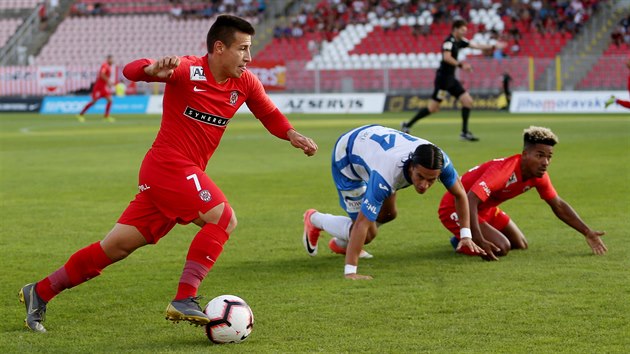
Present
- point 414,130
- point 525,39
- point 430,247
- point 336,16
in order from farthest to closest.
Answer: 1. point 336,16
2. point 525,39
3. point 414,130
4. point 430,247

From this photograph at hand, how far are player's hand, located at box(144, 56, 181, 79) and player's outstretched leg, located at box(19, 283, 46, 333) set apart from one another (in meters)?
1.76

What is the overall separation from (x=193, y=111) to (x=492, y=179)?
3.77 metres

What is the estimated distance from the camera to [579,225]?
960cm

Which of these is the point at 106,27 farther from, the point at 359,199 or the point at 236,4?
the point at 359,199

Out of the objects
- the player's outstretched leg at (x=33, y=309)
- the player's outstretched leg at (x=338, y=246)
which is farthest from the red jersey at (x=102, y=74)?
the player's outstretched leg at (x=33, y=309)

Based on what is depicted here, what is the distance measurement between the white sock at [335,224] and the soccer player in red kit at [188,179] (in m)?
3.11

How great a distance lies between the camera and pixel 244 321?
251 inches

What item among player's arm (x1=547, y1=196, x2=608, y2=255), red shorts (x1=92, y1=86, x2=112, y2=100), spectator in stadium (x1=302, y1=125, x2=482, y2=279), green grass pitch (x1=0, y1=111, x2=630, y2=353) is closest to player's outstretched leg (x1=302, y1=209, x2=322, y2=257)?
spectator in stadium (x1=302, y1=125, x2=482, y2=279)

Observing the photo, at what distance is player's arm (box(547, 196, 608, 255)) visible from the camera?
9430mm

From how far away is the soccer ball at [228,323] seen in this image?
631cm

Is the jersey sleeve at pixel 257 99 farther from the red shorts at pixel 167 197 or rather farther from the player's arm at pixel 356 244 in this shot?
the player's arm at pixel 356 244

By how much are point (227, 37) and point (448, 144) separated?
17.0 meters

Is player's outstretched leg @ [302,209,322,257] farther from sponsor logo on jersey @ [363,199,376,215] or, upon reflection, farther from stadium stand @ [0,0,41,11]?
stadium stand @ [0,0,41,11]

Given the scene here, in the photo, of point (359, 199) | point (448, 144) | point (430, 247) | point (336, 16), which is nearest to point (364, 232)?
point (359, 199)
